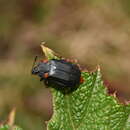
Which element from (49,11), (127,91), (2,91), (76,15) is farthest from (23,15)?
(127,91)

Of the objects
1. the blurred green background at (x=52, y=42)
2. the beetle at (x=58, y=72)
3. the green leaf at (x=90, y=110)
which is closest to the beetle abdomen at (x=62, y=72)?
the beetle at (x=58, y=72)

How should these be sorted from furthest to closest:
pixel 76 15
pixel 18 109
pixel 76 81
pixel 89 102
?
1. pixel 76 15
2. pixel 18 109
3. pixel 76 81
4. pixel 89 102

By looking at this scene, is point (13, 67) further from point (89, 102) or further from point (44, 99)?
point (89, 102)

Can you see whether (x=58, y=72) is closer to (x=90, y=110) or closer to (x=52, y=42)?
(x=90, y=110)

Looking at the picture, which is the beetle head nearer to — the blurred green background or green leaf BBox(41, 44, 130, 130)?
green leaf BBox(41, 44, 130, 130)

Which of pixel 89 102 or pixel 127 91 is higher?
pixel 127 91

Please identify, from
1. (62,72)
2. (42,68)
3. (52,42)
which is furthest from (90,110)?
(52,42)
